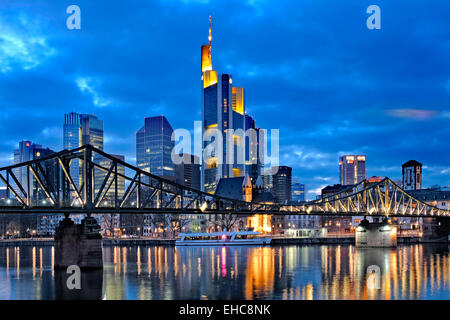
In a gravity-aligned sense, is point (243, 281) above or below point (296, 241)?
above

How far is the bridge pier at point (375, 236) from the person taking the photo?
419 feet

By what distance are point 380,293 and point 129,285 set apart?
2708 cm

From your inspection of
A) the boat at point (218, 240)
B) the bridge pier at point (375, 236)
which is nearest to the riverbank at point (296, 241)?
the boat at point (218, 240)

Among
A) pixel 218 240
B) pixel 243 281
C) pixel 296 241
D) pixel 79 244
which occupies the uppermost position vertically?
pixel 79 244

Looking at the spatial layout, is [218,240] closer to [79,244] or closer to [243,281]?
[79,244]

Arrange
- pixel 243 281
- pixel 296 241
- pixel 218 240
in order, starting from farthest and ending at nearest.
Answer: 1. pixel 296 241
2. pixel 218 240
3. pixel 243 281

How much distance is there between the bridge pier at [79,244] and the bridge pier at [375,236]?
248ft

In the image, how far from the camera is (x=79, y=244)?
70.4 m

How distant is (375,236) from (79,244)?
8081 cm

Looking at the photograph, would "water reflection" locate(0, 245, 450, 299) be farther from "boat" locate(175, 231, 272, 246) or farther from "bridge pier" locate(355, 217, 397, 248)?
"boat" locate(175, 231, 272, 246)

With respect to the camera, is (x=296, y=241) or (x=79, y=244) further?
(x=296, y=241)

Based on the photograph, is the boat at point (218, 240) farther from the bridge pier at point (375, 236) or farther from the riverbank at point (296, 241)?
the bridge pier at point (375, 236)

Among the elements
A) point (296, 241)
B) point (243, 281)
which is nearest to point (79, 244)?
point (243, 281)
